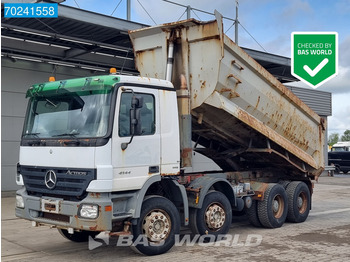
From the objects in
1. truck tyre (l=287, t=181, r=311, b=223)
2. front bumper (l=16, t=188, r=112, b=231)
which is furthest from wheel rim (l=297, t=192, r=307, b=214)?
front bumper (l=16, t=188, r=112, b=231)

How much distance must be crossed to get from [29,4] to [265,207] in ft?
21.7

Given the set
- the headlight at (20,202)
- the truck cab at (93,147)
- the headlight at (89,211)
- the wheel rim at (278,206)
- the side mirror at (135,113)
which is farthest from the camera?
the wheel rim at (278,206)

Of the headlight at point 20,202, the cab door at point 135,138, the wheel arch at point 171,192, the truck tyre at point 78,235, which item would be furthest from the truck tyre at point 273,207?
the headlight at point 20,202

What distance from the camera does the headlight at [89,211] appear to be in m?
6.30

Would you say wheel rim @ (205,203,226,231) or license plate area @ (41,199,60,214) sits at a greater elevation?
license plate area @ (41,199,60,214)

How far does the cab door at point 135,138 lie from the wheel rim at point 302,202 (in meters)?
4.55

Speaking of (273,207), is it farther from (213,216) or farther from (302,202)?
(213,216)

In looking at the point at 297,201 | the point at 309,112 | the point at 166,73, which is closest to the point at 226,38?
the point at 166,73

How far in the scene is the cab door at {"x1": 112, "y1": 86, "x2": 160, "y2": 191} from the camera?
6555 mm

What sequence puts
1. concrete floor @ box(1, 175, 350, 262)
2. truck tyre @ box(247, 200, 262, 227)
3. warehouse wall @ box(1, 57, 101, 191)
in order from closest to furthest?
concrete floor @ box(1, 175, 350, 262), truck tyre @ box(247, 200, 262, 227), warehouse wall @ box(1, 57, 101, 191)

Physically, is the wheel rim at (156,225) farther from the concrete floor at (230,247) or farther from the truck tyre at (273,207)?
the truck tyre at (273,207)

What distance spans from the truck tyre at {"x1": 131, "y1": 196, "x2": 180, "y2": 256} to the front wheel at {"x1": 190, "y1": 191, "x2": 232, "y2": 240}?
661 millimetres

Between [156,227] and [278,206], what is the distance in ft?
12.3

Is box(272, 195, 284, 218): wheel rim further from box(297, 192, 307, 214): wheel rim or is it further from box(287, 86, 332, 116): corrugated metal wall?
box(287, 86, 332, 116): corrugated metal wall
